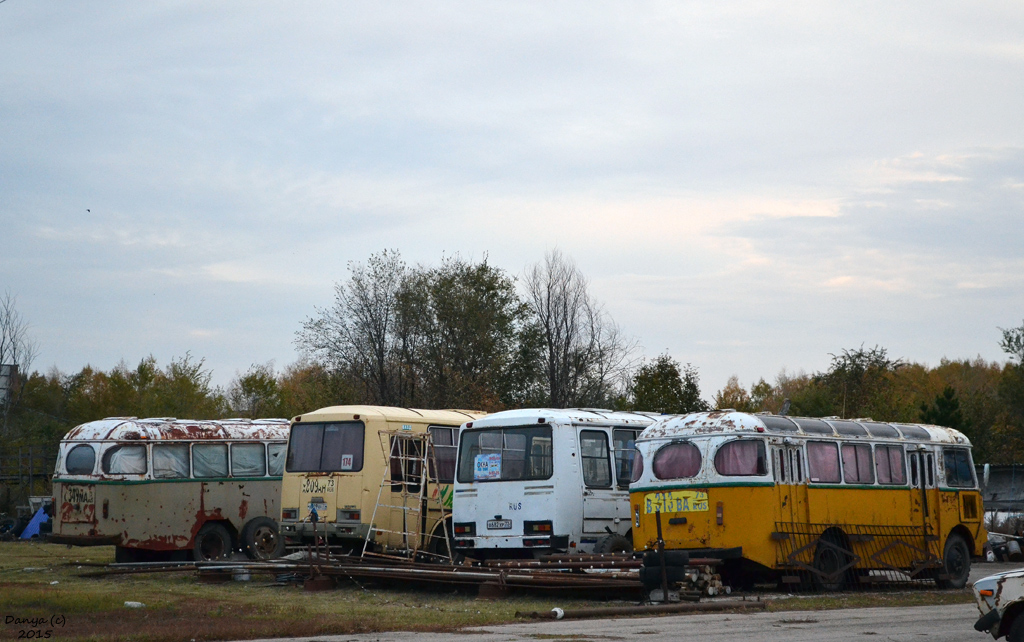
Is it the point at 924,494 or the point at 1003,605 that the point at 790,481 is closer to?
the point at 924,494

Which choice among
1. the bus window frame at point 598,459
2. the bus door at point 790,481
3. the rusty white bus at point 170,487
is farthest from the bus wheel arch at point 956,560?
the rusty white bus at point 170,487

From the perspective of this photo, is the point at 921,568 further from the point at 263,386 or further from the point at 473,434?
the point at 263,386

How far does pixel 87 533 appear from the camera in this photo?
22.4 metres

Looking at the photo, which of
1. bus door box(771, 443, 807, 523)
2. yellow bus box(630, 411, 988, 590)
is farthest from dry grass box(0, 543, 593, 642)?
bus door box(771, 443, 807, 523)

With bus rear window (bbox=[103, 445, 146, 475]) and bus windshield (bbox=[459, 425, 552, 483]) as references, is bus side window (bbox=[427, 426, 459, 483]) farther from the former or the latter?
bus rear window (bbox=[103, 445, 146, 475])

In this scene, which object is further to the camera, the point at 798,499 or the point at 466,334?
the point at 466,334

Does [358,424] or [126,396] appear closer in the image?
[358,424]

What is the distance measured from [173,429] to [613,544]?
32.9ft

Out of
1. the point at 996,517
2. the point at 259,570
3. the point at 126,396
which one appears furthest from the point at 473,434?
the point at 126,396

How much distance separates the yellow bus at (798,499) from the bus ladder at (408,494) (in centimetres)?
455

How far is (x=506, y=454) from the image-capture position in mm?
18719

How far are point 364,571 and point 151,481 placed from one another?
23.7 ft

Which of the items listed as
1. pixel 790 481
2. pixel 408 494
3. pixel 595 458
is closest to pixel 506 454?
pixel 595 458

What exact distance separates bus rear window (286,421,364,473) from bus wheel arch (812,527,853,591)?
25.4 ft
